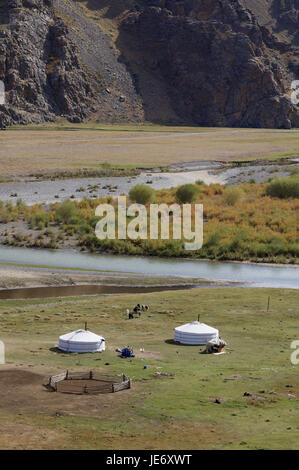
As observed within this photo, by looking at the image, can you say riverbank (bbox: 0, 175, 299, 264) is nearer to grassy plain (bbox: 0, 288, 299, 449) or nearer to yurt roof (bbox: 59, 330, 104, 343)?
grassy plain (bbox: 0, 288, 299, 449)

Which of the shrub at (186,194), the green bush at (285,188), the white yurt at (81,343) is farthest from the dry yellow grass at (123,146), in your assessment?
the white yurt at (81,343)

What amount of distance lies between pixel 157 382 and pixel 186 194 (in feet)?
161

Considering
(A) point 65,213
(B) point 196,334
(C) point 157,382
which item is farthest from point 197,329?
(A) point 65,213

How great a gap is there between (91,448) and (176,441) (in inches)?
74.0

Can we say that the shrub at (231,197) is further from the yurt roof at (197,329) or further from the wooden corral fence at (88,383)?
the wooden corral fence at (88,383)

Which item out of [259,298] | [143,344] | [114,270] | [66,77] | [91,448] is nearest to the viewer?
[91,448]

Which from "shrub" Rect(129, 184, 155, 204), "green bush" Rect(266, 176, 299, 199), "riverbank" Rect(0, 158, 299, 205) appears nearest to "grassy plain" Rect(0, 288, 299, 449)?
"shrub" Rect(129, 184, 155, 204)

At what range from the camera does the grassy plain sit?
58.9 feet

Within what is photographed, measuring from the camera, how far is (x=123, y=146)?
133 metres

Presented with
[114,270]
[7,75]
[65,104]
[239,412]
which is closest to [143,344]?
[239,412]

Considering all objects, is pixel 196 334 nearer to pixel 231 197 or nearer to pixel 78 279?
pixel 78 279

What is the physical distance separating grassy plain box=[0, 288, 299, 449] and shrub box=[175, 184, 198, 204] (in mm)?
34927

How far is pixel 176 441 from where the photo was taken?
17.6 meters

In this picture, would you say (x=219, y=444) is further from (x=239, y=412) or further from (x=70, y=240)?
(x=70, y=240)
